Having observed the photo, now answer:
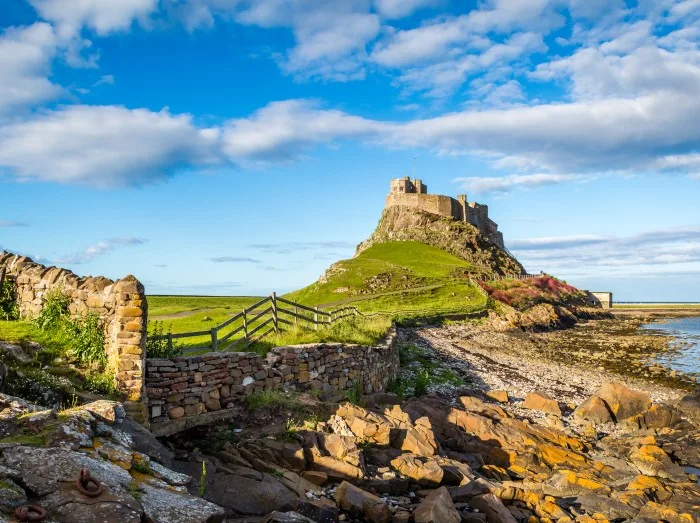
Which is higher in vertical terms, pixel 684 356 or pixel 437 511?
pixel 437 511

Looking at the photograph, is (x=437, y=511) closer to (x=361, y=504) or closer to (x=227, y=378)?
(x=361, y=504)

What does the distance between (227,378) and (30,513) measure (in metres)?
9.76

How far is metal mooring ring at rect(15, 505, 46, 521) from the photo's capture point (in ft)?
16.9

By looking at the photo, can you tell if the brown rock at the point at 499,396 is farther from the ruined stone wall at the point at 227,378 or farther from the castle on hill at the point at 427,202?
the castle on hill at the point at 427,202

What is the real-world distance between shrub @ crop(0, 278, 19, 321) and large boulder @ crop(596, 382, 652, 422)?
880 inches

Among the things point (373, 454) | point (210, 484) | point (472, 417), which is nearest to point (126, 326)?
point (210, 484)

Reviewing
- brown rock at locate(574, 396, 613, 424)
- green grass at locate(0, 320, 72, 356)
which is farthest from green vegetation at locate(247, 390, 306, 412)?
brown rock at locate(574, 396, 613, 424)

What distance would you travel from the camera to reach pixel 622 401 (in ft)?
76.0

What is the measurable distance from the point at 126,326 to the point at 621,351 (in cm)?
4233

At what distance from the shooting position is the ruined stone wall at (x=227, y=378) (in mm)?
13336

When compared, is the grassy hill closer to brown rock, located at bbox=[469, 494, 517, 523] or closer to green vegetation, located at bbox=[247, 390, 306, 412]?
green vegetation, located at bbox=[247, 390, 306, 412]

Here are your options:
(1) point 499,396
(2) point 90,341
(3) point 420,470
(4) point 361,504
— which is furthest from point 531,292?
(4) point 361,504

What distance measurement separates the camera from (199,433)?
1340 centimetres

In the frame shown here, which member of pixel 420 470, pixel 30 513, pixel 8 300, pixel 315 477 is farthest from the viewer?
pixel 8 300
